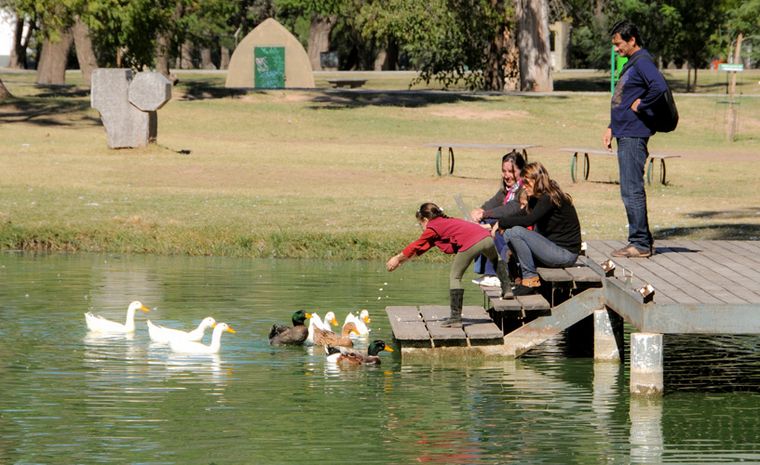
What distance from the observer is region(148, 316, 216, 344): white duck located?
14953mm

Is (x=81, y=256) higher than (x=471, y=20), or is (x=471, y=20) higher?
(x=471, y=20)

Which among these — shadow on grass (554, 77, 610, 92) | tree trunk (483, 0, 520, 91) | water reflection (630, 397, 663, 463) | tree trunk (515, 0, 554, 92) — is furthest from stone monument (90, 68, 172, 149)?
shadow on grass (554, 77, 610, 92)

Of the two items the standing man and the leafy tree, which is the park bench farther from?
the standing man

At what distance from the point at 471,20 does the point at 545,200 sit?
48.0m

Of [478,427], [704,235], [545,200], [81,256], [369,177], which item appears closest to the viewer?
[478,427]

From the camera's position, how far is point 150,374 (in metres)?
13.9

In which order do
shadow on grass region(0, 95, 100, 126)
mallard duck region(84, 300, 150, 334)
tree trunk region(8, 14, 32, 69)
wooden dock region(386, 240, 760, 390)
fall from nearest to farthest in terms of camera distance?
wooden dock region(386, 240, 760, 390) → mallard duck region(84, 300, 150, 334) → shadow on grass region(0, 95, 100, 126) → tree trunk region(8, 14, 32, 69)

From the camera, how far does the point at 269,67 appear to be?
222 ft

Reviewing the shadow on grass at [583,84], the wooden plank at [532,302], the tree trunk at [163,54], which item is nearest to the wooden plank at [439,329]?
the wooden plank at [532,302]

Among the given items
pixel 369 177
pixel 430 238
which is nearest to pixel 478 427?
pixel 430 238

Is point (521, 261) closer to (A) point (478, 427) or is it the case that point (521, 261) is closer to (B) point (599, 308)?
(B) point (599, 308)

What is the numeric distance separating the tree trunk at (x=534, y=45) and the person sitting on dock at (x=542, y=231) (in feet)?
146

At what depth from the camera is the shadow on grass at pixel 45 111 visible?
48562mm

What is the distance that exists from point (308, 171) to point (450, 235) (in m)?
22.6
